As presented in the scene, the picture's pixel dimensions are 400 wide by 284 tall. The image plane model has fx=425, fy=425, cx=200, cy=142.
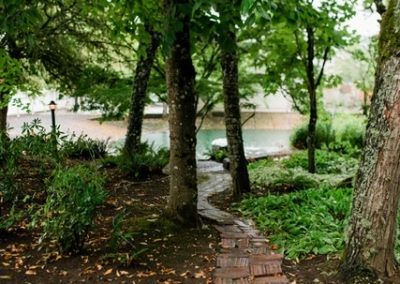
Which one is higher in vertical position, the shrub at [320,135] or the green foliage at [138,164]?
the shrub at [320,135]

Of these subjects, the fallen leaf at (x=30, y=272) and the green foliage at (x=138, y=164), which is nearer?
the fallen leaf at (x=30, y=272)

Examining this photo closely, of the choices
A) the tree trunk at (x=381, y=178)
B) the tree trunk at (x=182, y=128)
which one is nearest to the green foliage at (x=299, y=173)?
the tree trunk at (x=182, y=128)

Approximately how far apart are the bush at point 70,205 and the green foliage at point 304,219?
5.15ft

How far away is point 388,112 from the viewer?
253 centimetres

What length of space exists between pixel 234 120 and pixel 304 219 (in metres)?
1.80

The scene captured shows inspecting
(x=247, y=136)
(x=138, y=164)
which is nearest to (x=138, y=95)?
(x=138, y=164)

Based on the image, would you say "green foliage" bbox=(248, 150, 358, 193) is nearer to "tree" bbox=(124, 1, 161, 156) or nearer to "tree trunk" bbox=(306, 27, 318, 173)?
"tree trunk" bbox=(306, 27, 318, 173)

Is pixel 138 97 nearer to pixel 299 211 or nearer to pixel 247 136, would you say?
pixel 299 211

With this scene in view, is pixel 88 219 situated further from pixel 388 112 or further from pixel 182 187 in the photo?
pixel 388 112

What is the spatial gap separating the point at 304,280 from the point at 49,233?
1.86 m

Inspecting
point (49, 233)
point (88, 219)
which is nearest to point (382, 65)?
point (88, 219)

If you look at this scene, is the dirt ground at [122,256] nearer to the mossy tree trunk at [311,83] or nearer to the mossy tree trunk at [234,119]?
the mossy tree trunk at [234,119]

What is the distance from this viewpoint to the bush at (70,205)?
10.0ft

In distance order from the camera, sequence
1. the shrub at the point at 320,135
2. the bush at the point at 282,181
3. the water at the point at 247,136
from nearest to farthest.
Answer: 1. the bush at the point at 282,181
2. the shrub at the point at 320,135
3. the water at the point at 247,136
